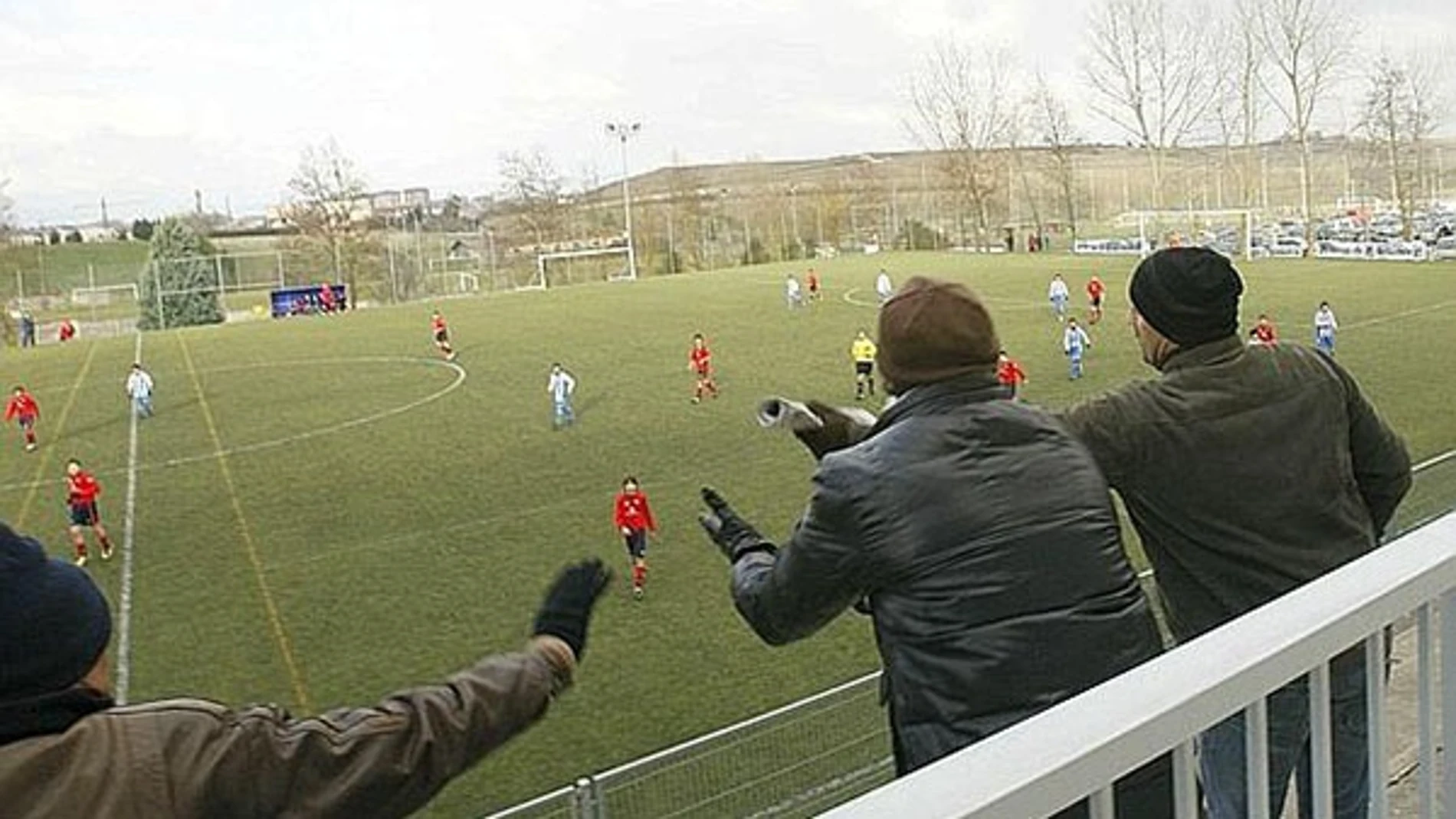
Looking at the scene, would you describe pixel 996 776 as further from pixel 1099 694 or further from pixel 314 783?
pixel 314 783

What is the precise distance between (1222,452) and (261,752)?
131 cm

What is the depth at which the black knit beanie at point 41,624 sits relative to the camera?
4.08ft

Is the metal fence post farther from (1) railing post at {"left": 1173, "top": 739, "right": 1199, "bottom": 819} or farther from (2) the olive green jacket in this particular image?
(1) railing post at {"left": 1173, "top": 739, "right": 1199, "bottom": 819}

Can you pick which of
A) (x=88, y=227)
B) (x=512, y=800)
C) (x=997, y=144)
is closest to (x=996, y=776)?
(x=512, y=800)

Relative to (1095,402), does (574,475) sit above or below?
below

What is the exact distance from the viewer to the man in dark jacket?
160 cm

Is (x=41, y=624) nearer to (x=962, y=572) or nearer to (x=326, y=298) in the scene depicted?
(x=962, y=572)

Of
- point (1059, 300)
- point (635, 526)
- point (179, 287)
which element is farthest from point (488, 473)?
point (179, 287)

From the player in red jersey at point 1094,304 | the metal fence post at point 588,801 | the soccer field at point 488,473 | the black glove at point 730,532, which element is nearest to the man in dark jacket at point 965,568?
the black glove at point 730,532

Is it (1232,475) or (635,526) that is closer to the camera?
(1232,475)

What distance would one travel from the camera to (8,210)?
38.3 metres

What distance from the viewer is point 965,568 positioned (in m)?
1.60

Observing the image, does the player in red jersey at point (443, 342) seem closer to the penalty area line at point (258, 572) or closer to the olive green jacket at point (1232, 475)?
the penalty area line at point (258, 572)

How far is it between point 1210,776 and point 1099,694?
27.3 inches
